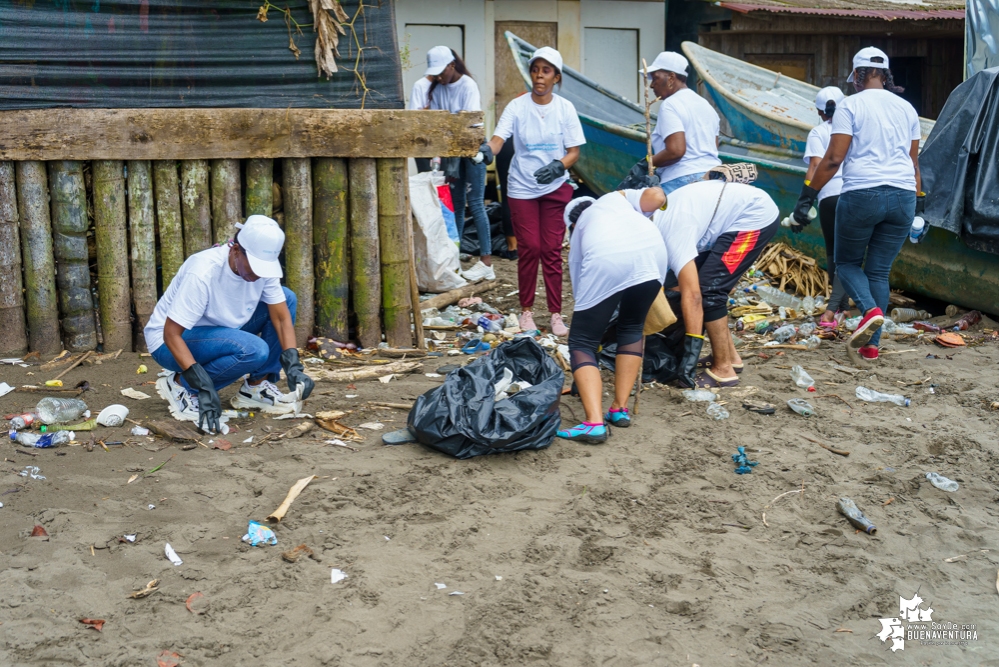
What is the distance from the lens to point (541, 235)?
6.89 m

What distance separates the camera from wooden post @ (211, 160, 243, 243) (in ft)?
19.3

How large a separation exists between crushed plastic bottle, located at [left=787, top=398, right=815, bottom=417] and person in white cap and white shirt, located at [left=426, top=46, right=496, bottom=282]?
336 cm

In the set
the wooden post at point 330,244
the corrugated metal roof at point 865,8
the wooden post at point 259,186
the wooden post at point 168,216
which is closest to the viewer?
the wooden post at point 168,216

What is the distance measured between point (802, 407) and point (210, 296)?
3.31 m

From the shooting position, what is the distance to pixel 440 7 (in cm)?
1223

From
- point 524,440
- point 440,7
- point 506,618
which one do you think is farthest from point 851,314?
point 440,7

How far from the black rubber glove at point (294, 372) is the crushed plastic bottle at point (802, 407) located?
2.72 metres

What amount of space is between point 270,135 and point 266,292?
1.44 meters

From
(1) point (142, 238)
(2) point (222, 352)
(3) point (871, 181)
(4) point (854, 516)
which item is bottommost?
(4) point (854, 516)

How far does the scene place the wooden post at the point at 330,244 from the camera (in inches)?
241

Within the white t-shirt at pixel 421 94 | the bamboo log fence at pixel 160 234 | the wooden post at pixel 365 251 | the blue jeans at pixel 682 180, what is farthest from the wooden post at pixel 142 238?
the blue jeans at pixel 682 180

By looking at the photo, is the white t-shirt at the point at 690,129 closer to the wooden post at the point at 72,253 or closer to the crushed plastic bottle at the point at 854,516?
the crushed plastic bottle at the point at 854,516

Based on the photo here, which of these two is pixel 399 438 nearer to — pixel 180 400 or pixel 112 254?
pixel 180 400

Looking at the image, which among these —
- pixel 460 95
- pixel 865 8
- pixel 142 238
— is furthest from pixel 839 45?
pixel 142 238
